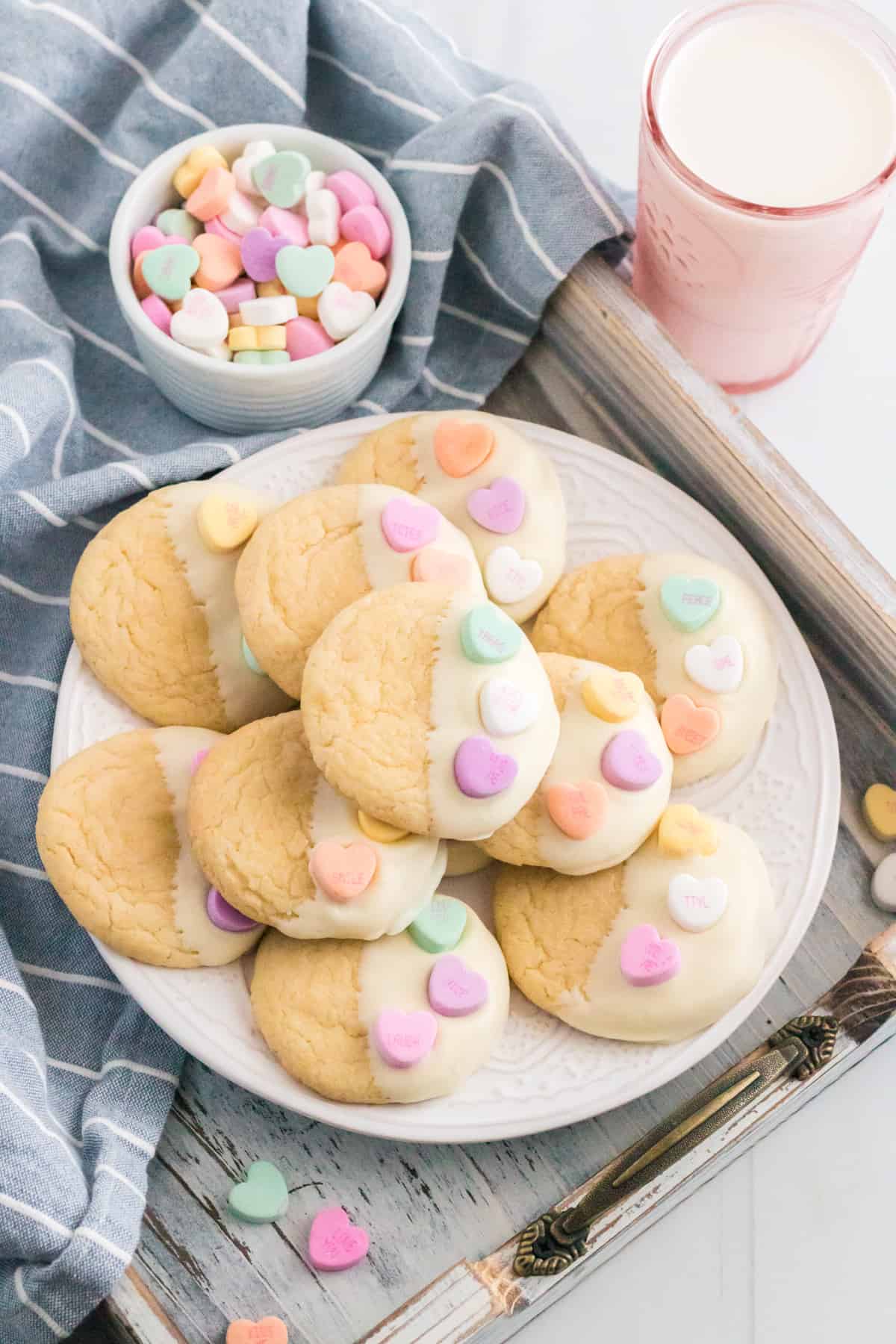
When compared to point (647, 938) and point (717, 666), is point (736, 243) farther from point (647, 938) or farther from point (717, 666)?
point (647, 938)

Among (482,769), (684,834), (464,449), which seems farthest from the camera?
(464,449)

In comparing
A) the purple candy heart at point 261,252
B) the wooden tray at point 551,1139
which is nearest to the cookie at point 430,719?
the wooden tray at point 551,1139

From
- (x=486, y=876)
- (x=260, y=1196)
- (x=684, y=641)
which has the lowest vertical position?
(x=260, y=1196)

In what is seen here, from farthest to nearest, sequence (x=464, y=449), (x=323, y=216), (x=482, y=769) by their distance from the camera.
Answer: (x=323, y=216), (x=464, y=449), (x=482, y=769)

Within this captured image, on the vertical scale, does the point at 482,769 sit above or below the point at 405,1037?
above

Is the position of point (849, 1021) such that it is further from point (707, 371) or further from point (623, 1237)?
point (707, 371)

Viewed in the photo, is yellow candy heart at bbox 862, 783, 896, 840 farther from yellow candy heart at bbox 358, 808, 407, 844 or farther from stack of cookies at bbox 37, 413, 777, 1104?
yellow candy heart at bbox 358, 808, 407, 844

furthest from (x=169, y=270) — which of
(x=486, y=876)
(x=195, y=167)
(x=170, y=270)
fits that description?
(x=486, y=876)
